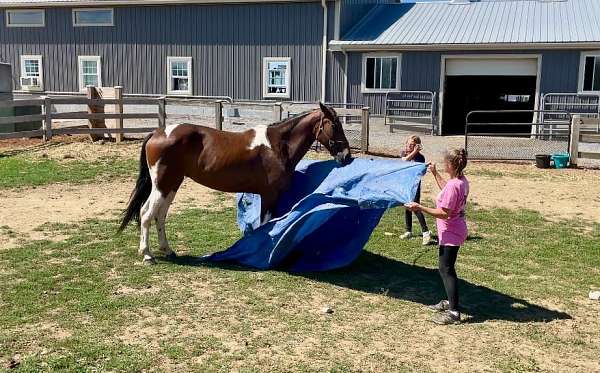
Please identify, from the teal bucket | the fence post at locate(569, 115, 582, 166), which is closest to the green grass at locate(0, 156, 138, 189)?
the teal bucket

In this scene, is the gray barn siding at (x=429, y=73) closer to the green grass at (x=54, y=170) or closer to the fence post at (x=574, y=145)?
the fence post at (x=574, y=145)

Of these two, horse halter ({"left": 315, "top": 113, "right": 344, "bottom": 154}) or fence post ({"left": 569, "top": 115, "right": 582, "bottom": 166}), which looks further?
fence post ({"left": 569, "top": 115, "right": 582, "bottom": 166})

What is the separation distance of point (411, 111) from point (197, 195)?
12.3 m

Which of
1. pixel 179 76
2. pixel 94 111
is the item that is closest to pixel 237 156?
pixel 94 111

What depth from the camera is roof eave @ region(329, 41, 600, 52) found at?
1933cm

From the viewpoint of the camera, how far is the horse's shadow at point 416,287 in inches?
220

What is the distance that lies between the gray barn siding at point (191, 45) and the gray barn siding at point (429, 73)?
1.35 meters

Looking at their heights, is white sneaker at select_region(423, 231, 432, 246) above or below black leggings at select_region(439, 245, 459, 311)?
below

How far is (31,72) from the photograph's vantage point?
2633 cm

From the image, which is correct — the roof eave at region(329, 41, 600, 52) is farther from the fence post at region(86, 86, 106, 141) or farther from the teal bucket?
the fence post at region(86, 86, 106, 141)

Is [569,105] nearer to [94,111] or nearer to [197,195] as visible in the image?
[197,195]

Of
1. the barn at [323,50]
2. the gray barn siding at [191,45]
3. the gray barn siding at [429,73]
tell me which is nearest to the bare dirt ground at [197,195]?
the gray barn siding at [429,73]

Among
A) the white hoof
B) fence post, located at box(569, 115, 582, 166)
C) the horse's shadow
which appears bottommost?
the horse's shadow

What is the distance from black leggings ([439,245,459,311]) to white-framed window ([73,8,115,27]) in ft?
73.7
